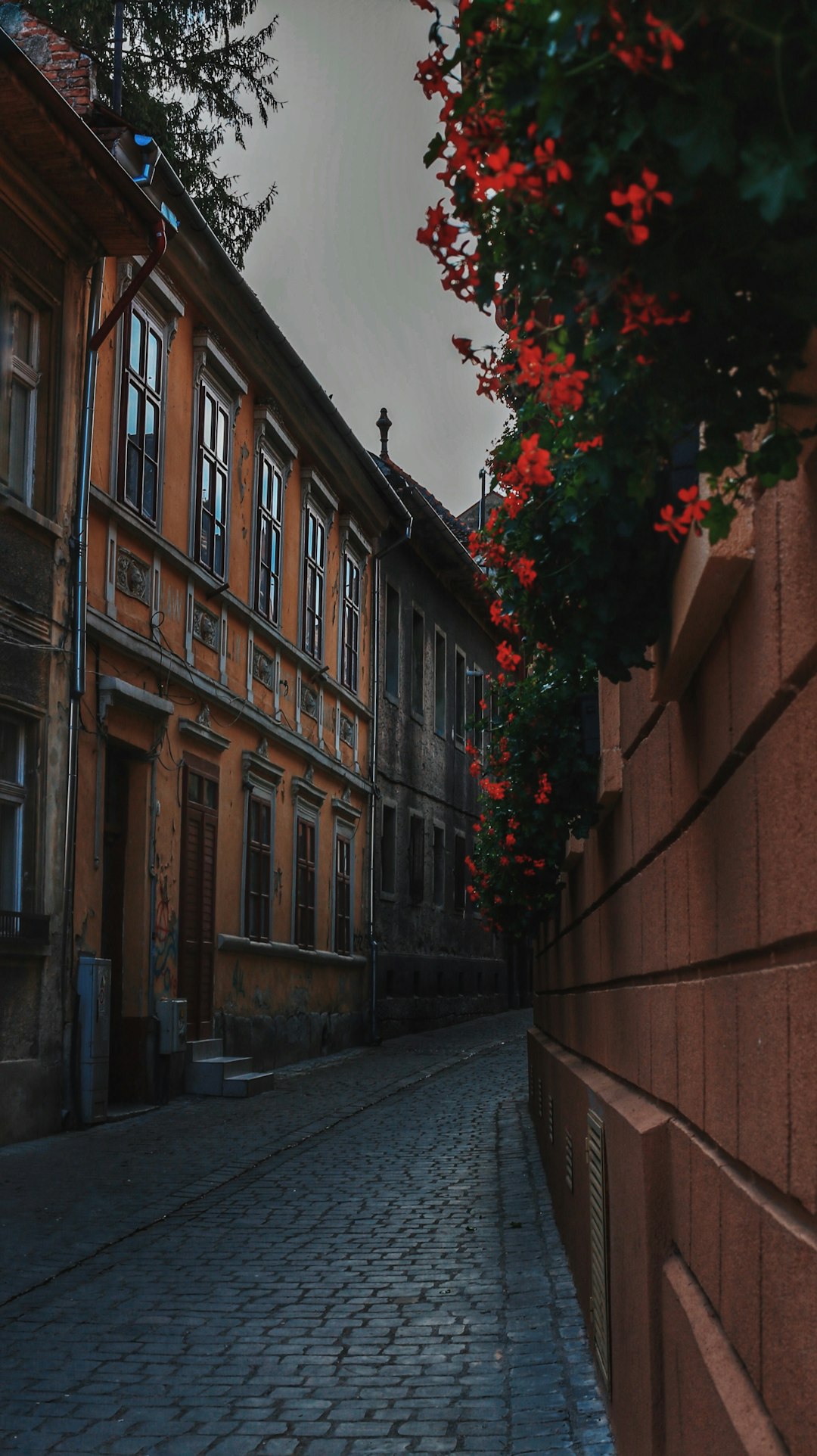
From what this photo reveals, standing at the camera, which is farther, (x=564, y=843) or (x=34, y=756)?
(x=34, y=756)

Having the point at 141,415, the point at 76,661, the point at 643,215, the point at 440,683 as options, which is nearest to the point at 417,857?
the point at 440,683

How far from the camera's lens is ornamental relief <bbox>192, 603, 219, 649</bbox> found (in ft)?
53.4

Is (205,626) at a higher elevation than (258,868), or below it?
higher

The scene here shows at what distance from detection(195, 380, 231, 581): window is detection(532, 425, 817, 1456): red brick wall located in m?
12.3

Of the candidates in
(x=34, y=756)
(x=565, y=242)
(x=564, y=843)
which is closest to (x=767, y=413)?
(x=565, y=242)

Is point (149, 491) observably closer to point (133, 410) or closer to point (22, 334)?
point (133, 410)

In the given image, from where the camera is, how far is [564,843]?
8.79m

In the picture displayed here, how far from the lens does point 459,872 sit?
3253cm

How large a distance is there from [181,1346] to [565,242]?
504 cm

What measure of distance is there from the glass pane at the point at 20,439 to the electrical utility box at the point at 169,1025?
4.82 m

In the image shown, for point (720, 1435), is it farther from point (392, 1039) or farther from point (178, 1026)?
point (392, 1039)

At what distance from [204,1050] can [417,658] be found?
45.1ft

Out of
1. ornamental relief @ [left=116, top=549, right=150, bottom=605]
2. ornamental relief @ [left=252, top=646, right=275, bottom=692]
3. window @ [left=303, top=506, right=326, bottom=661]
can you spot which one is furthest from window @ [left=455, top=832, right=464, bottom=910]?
ornamental relief @ [left=116, top=549, right=150, bottom=605]

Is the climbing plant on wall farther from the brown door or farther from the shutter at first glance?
the brown door
